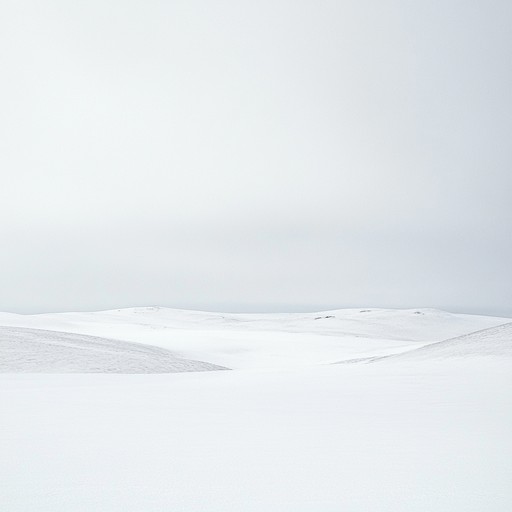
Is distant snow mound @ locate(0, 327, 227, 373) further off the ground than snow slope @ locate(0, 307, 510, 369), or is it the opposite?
distant snow mound @ locate(0, 327, 227, 373)

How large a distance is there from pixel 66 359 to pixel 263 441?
9.45 meters

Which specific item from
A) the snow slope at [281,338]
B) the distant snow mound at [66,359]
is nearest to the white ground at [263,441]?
the distant snow mound at [66,359]

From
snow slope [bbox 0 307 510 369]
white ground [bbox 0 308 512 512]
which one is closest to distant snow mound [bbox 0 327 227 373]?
white ground [bbox 0 308 512 512]

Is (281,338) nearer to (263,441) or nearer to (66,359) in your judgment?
(66,359)

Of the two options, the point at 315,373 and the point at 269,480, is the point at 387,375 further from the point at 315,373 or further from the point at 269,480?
the point at 269,480

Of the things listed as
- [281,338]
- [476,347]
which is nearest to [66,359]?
[476,347]

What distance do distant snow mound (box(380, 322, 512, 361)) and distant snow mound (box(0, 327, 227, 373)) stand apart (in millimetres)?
5607

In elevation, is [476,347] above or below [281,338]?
above

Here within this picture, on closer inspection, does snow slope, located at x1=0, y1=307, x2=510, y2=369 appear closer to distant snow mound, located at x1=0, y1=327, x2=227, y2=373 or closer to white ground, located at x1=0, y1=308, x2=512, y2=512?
distant snow mound, located at x1=0, y1=327, x2=227, y2=373

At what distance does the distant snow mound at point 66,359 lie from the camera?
Result: 11797 millimetres

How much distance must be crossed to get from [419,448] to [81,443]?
2.18 meters

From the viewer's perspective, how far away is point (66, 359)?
41.0 ft

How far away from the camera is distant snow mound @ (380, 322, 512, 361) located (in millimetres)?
10211

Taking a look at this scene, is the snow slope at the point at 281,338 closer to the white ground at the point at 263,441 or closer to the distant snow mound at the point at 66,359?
the distant snow mound at the point at 66,359
